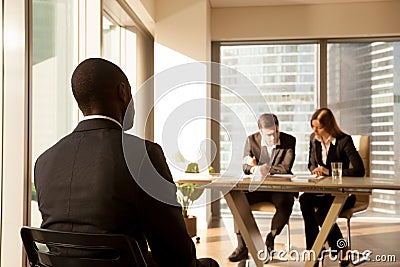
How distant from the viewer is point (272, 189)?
3244 millimetres

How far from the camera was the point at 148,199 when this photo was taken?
133 cm

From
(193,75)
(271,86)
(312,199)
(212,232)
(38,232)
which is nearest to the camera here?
(38,232)

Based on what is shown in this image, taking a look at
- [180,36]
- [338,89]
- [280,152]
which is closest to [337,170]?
[280,152]

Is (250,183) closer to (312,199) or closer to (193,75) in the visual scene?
(312,199)

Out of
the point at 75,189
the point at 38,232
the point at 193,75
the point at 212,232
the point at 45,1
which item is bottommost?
the point at 212,232

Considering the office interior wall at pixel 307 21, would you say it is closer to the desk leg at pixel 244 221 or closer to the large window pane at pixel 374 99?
the large window pane at pixel 374 99

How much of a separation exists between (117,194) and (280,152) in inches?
115

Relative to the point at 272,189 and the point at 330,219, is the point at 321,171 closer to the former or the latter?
the point at 330,219

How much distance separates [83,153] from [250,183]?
2059mm

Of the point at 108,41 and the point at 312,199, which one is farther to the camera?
the point at 108,41

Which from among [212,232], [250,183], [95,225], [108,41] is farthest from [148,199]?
[212,232]

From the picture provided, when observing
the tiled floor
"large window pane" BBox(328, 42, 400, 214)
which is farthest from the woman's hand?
"large window pane" BBox(328, 42, 400, 214)

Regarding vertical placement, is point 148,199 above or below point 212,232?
above

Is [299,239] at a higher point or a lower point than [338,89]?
lower
